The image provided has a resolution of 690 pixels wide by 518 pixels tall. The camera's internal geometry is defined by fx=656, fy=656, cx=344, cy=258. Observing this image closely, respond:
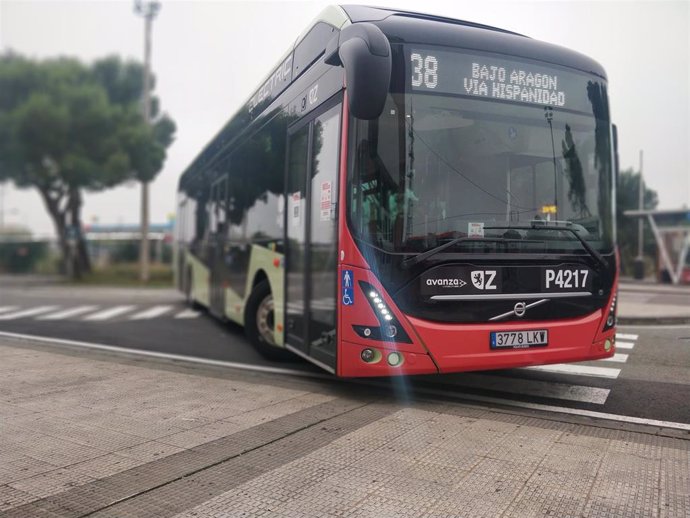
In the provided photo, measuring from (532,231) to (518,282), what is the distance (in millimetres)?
480

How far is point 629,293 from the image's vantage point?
66.7 feet

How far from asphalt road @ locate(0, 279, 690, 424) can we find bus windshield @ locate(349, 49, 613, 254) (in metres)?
1.52

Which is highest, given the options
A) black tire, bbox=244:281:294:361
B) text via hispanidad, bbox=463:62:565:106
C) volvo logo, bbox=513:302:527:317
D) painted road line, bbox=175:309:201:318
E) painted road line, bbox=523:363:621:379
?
text via hispanidad, bbox=463:62:565:106

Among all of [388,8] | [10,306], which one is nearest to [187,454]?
[388,8]

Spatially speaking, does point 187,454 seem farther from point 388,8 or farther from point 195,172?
point 195,172

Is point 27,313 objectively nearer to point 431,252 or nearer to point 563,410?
point 431,252

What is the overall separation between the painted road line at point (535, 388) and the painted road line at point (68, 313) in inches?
440

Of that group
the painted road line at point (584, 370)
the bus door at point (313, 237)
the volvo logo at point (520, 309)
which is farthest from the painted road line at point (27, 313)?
the volvo logo at point (520, 309)

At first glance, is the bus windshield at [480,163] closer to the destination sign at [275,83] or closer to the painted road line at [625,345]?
the destination sign at [275,83]

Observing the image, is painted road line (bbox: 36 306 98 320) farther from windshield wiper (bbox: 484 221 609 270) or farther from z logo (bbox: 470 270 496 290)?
windshield wiper (bbox: 484 221 609 270)

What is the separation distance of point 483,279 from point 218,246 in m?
6.67

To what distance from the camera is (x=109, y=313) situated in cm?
1675

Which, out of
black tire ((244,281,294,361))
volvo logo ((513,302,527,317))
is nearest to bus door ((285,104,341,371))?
black tire ((244,281,294,361))

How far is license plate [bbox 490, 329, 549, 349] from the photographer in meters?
5.80
